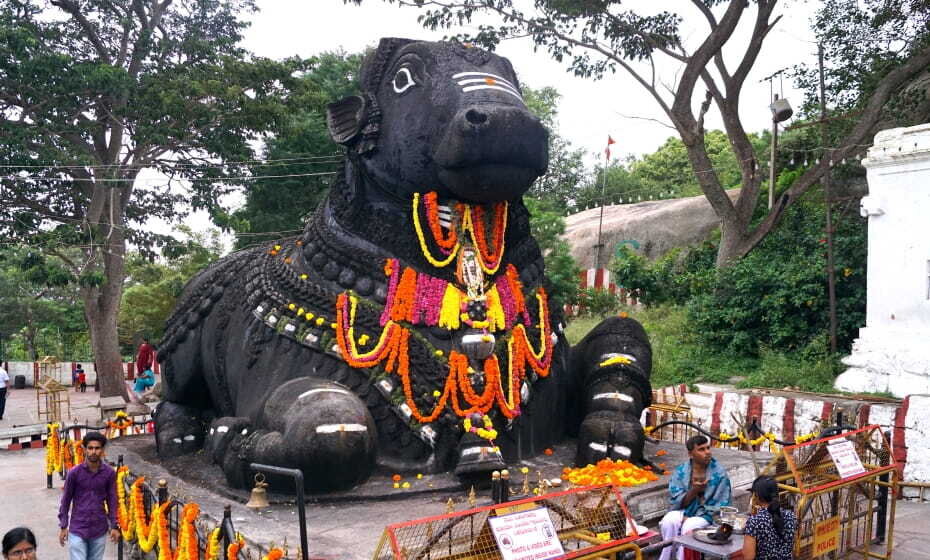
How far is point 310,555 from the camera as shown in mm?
3436

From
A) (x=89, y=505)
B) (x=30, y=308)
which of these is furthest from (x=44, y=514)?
(x=30, y=308)

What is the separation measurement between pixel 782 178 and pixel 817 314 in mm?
6855

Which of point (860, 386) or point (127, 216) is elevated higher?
point (127, 216)

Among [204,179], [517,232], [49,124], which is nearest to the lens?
[517,232]

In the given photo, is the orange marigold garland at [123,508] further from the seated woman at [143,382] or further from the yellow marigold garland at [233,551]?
the seated woman at [143,382]

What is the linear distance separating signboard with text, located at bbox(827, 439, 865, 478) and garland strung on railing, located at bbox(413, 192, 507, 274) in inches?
91.7

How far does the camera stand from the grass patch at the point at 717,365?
1121 cm

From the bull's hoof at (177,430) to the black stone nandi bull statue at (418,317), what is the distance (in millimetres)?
939

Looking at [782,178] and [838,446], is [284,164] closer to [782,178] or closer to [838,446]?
[782,178]

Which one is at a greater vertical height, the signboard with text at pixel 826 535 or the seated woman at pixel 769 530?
the seated woman at pixel 769 530

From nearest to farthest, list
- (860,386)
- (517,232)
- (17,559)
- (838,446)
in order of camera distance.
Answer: (17,559), (838,446), (517,232), (860,386)

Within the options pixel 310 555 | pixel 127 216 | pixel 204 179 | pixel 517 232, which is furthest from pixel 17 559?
pixel 127 216

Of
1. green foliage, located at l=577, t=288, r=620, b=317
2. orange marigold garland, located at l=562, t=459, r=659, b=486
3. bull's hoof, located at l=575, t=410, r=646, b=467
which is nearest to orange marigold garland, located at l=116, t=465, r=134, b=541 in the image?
orange marigold garland, located at l=562, t=459, r=659, b=486

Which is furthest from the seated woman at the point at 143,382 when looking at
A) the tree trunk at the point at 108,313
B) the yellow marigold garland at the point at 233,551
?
the yellow marigold garland at the point at 233,551
